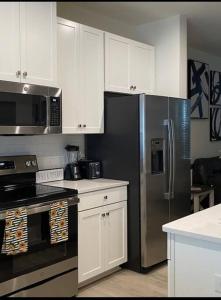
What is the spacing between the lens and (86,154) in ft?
11.2

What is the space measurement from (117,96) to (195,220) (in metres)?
1.98

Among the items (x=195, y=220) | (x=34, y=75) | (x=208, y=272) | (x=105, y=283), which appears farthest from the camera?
(x=105, y=283)

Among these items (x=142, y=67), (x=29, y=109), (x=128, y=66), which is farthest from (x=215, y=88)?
(x=29, y=109)

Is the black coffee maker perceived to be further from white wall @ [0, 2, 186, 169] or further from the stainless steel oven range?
the stainless steel oven range

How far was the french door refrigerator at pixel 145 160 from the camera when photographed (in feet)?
9.70

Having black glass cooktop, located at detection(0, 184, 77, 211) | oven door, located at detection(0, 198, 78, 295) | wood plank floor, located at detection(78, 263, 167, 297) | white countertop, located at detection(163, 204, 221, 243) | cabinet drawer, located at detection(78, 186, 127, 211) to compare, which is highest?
black glass cooktop, located at detection(0, 184, 77, 211)

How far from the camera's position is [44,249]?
7.38ft

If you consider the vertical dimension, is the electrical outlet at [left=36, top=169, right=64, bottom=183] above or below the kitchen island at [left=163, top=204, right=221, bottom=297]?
above

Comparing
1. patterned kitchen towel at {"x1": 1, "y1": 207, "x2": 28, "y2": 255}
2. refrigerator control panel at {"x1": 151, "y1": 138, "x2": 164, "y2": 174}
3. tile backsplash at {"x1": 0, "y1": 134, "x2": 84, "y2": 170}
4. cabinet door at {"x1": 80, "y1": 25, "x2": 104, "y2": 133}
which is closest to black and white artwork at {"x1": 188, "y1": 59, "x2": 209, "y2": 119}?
refrigerator control panel at {"x1": 151, "y1": 138, "x2": 164, "y2": 174}

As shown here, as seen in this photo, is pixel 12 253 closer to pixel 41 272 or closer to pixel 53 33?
pixel 41 272

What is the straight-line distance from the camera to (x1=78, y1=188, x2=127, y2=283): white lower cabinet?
8.66 feet

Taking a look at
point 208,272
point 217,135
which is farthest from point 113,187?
point 217,135

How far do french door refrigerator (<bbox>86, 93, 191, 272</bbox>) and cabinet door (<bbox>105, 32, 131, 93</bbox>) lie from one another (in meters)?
0.13

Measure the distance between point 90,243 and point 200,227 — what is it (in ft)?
4.46
